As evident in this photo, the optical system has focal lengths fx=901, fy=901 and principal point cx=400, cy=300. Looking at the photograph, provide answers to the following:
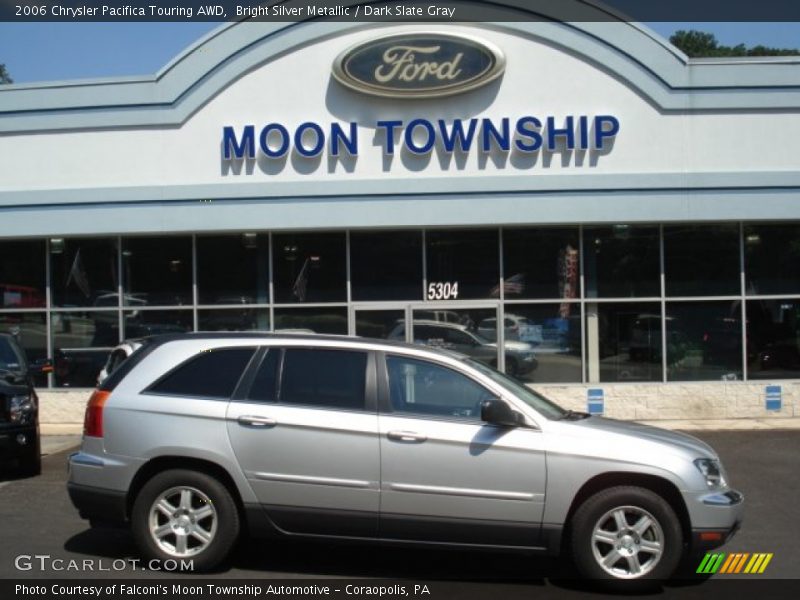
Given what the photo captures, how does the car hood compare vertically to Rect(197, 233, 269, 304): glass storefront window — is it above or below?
below

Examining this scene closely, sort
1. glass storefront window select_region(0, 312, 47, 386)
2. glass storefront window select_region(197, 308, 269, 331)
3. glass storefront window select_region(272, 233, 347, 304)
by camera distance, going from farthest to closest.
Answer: glass storefront window select_region(0, 312, 47, 386) < glass storefront window select_region(197, 308, 269, 331) < glass storefront window select_region(272, 233, 347, 304)

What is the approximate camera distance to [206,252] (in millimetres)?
15500

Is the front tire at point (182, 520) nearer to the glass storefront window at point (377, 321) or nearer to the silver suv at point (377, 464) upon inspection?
the silver suv at point (377, 464)

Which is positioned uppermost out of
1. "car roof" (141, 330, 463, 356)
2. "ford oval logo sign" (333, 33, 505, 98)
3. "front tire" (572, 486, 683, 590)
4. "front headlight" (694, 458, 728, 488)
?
"ford oval logo sign" (333, 33, 505, 98)

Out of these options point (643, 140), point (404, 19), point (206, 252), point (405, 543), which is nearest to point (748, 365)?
point (643, 140)

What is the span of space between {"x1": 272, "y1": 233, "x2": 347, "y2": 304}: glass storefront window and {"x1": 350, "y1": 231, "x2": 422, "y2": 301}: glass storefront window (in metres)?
0.22

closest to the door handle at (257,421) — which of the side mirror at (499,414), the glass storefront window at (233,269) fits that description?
the side mirror at (499,414)

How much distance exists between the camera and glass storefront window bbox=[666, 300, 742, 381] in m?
15.1

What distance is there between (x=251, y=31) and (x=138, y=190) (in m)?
3.22

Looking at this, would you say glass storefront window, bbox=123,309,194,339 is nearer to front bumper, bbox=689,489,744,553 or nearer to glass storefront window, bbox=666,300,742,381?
glass storefront window, bbox=666,300,742,381

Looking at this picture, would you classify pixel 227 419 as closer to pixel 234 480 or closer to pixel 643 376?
pixel 234 480

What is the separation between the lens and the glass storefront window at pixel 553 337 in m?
15.1

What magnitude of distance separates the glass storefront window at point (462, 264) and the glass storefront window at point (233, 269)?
9.35ft

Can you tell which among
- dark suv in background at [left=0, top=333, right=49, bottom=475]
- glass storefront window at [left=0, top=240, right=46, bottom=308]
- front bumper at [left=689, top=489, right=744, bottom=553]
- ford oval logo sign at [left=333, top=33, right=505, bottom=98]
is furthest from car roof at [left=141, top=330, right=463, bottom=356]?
glass storefront window at [left=0, top=240, right=46, bottom=308]
